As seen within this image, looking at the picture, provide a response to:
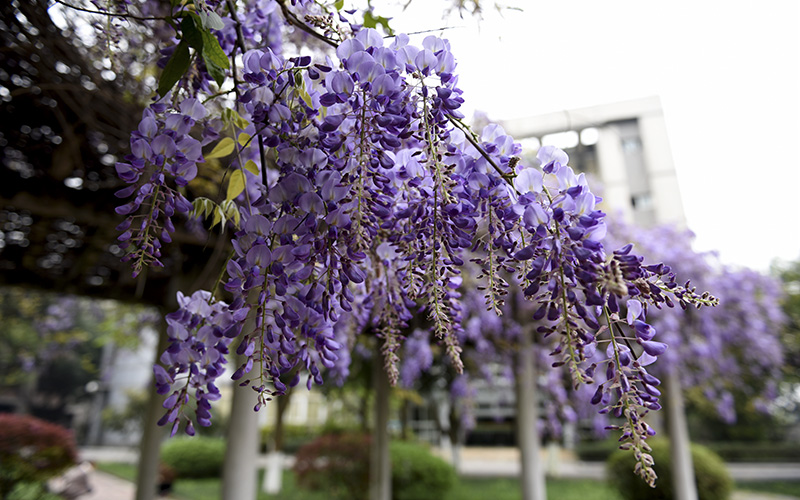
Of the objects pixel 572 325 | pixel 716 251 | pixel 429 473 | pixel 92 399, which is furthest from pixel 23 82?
pixel 92 399

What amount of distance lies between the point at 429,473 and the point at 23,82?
7.59 meters

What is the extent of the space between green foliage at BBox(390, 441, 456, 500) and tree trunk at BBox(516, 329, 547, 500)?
129 inches

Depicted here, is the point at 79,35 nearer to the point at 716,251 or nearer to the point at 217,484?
the point at 716,251

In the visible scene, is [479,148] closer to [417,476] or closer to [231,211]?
[231,211]

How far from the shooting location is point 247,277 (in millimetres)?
646

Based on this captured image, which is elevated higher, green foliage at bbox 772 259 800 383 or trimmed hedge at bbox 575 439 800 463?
green foliage at bbox 772 259 800 383

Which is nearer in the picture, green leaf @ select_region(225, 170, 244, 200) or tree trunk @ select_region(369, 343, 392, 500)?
green leaf @ select_region(225, 170, 244, 200)

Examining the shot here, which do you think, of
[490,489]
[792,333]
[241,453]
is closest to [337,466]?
[490,489]

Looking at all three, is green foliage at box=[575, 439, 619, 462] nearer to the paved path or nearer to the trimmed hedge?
the trimmed hedge

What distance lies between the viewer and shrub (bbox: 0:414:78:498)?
450cm

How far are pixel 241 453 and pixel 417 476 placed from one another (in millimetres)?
5509

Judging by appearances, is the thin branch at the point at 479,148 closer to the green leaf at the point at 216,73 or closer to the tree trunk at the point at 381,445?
the green leaf at the point at 216,73

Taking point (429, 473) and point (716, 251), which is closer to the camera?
point (716, 251)

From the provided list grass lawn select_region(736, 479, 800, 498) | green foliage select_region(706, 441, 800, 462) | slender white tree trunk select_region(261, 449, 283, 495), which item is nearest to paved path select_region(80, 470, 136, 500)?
slender white tree trunk select_region(261, 449, 283, 495)
